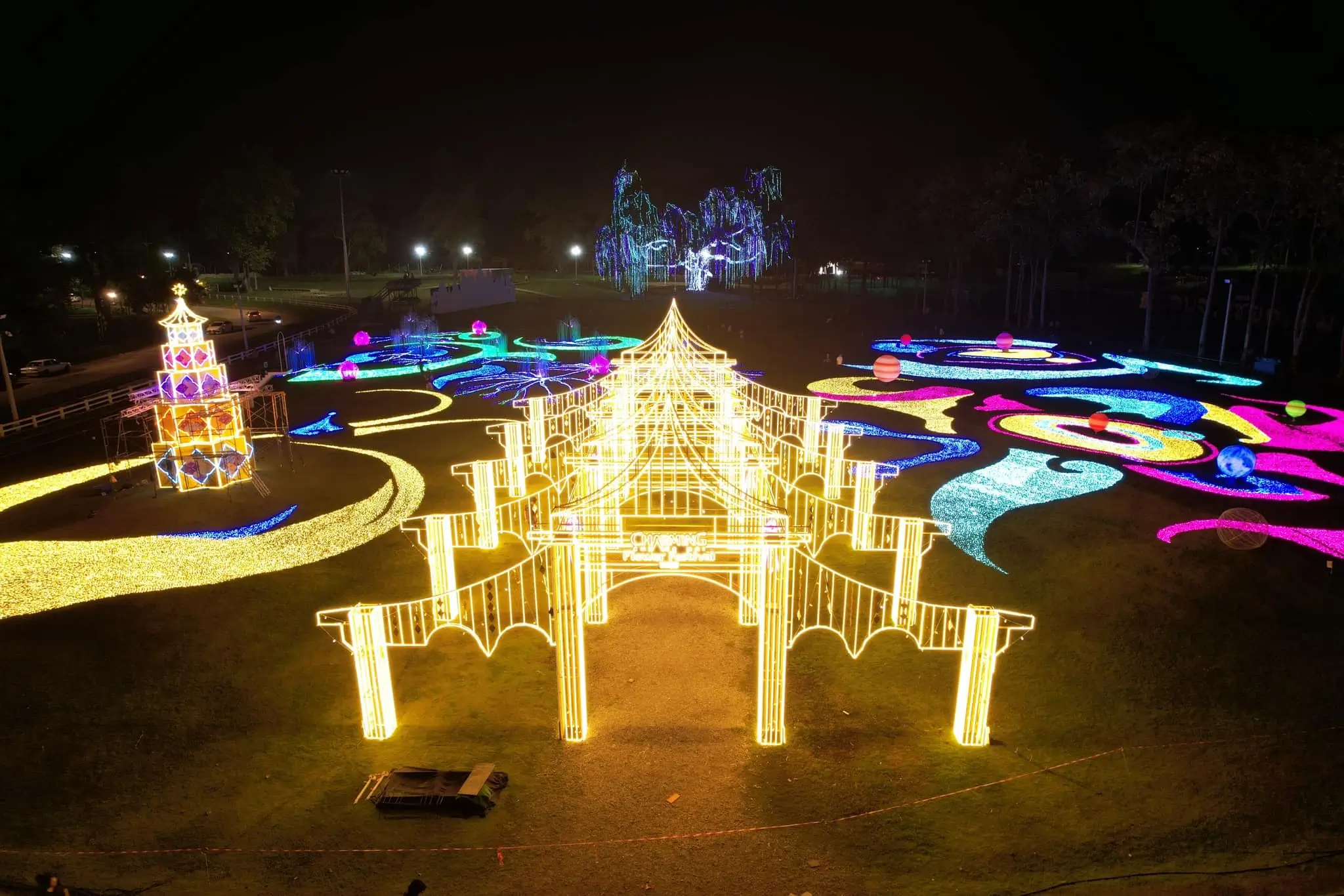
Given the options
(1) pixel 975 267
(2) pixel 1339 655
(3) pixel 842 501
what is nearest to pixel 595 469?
(3) pixel 842 501

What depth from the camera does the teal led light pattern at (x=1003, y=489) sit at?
66.6 ft

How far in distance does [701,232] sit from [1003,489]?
61.3m

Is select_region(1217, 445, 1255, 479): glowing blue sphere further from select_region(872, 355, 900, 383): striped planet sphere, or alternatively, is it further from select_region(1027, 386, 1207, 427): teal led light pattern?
select_region(872, 355, 900, 383): striped planet sphere

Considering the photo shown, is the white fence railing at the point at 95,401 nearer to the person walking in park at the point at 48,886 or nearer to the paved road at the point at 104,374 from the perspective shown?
the paved road at the point at 104,374

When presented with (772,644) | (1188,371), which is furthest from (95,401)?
(1188,371)

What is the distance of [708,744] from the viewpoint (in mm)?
11812

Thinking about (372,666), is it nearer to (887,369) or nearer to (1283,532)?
(1283,532)

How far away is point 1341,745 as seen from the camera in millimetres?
11734

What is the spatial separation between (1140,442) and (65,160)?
59.5 m

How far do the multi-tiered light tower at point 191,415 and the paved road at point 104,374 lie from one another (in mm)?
15617

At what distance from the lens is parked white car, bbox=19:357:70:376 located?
41.2 meters

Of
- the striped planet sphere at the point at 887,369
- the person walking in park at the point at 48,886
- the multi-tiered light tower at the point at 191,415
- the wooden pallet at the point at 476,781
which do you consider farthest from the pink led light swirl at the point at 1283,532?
the multi-tiered light tower at the point at 191,415

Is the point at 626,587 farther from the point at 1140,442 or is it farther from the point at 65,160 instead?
the point at 65,160

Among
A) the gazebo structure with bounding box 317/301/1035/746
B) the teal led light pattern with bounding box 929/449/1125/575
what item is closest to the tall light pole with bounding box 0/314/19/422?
the gazebo structure with bounding box 317/301/1035/746
